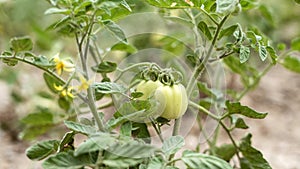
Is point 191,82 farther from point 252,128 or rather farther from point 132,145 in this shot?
point 252,128

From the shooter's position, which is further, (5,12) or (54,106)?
(5,12)

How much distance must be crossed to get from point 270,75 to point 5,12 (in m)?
1.09

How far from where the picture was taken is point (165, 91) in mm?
583

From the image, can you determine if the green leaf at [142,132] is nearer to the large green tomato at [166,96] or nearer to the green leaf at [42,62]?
the large green tomato at [166,96]

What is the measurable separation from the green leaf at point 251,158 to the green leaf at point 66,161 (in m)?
0.29

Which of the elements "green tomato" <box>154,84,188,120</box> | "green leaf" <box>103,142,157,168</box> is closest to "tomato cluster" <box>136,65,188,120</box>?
"green tomato" <box>154,84,188,120</box>

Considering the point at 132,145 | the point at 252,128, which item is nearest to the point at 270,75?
the point at 252,128

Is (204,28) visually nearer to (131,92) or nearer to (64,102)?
(131,92)

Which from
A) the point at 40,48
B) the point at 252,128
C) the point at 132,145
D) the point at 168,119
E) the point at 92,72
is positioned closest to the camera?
the point at 132,145

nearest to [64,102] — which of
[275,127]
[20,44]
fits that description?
[20,44]

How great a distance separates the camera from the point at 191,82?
0.65 meters

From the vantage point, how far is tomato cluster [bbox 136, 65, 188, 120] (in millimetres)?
582

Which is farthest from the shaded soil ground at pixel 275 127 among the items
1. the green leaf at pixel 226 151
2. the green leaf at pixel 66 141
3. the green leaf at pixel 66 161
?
the green leaf at pixel 66 161

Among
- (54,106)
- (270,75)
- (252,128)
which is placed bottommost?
(54,106)
